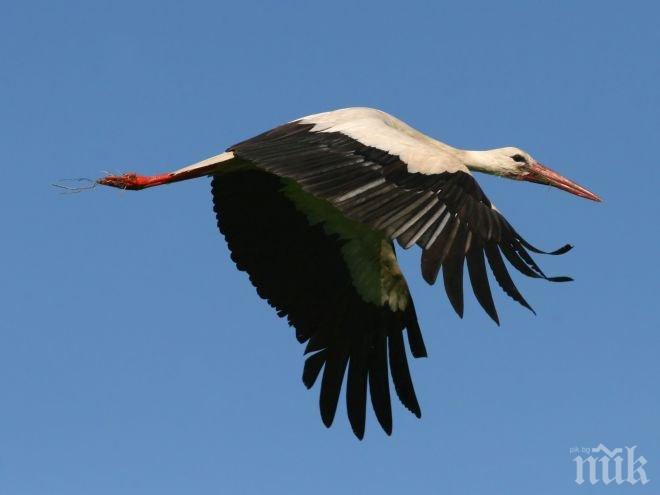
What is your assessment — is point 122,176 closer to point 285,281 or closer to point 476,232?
point 285,281

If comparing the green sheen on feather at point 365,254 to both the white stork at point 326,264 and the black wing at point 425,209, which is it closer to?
the white stork at point 326,264

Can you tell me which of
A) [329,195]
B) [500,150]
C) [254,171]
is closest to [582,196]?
[500,150]

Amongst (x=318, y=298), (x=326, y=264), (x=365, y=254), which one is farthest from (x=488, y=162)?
(x=318, y=298)

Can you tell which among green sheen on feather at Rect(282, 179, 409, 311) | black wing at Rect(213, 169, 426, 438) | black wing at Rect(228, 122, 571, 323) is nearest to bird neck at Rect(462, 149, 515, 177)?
green sheen on feather at Rect(282, 179, 409, 311)

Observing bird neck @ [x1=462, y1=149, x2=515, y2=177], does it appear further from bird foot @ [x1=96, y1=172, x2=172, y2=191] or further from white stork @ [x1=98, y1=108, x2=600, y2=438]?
bird foot @ [x1=96, y1=172, x2=172, y2=191]

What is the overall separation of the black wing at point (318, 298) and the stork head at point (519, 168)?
1.59 metres

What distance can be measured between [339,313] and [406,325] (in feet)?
1.99

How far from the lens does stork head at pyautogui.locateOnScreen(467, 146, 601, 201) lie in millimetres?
12961

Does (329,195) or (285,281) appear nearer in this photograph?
(329,195)

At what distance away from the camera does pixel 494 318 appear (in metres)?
8.95

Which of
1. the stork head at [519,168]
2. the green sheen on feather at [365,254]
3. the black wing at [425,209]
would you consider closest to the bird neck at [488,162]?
the stork head at [519,168]

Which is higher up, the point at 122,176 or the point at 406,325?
the point at 122,176

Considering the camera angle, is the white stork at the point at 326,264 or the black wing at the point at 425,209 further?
the white stork at the point at 326,264

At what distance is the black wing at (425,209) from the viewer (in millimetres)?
9273
